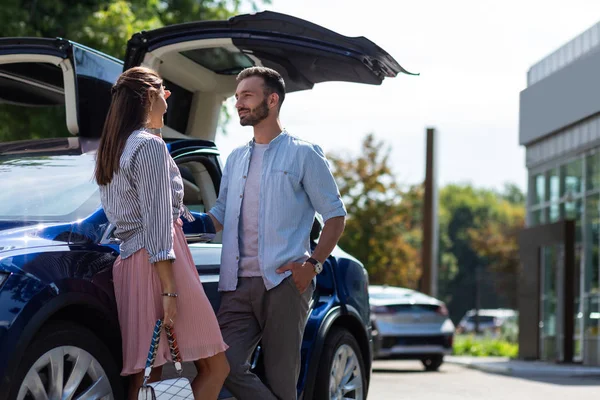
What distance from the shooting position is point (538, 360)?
23.9m

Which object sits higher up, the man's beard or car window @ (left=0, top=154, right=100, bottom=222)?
the man's beard

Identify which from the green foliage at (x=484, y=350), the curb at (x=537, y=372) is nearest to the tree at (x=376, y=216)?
the green foliage at (x=484, y=350)

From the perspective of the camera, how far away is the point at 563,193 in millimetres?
23969

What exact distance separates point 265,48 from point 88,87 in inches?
46.6

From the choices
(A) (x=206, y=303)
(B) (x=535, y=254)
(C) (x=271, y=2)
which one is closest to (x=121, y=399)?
(A) (x=206, y=303)

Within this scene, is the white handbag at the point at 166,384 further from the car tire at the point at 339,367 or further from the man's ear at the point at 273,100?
the car tire at the point at 339,367

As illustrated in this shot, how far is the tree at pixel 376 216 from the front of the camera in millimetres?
41938

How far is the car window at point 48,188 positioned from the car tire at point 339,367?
1.82 m

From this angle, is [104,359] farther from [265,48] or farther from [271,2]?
[271,2]

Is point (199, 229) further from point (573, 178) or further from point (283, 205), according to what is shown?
point (573, 178)

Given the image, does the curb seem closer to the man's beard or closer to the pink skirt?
the man's beard

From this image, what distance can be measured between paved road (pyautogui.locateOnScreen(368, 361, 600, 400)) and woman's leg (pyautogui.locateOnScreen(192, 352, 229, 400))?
618 cm

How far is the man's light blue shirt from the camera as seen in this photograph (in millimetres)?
5203

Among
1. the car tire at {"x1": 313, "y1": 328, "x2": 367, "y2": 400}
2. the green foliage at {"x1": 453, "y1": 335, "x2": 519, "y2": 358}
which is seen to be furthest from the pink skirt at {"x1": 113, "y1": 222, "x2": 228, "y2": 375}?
the green foliage at {"x1": 453, "y1": 335, "x2": 519, "y2": 358}
